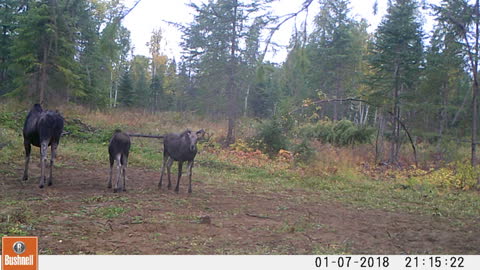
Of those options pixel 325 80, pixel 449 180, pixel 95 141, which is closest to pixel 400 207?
pixel 449 180

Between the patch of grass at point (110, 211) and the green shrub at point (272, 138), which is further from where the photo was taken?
the green shrub at point (272, 138)

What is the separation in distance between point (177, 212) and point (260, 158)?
9902 mm

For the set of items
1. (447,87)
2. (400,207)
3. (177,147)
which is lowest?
(400,207)

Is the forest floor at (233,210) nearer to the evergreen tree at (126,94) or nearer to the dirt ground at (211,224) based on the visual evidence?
the dirt ground at (211,224)

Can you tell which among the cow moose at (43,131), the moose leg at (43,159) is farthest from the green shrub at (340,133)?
the moose leg at (43,159)

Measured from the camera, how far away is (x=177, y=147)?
10383 mm

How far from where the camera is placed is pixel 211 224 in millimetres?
6883

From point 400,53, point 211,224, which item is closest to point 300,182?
point 211,224

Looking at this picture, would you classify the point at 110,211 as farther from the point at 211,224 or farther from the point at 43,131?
the point at 43,131

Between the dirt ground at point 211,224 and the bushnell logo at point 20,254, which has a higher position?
the bushnell logo at point 20,254

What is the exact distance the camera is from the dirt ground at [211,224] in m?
5.63

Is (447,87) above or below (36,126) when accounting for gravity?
above

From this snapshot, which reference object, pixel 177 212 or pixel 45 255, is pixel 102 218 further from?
pixel 45 255

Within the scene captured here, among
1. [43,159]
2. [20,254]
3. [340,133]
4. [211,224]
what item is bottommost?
[211,224]
